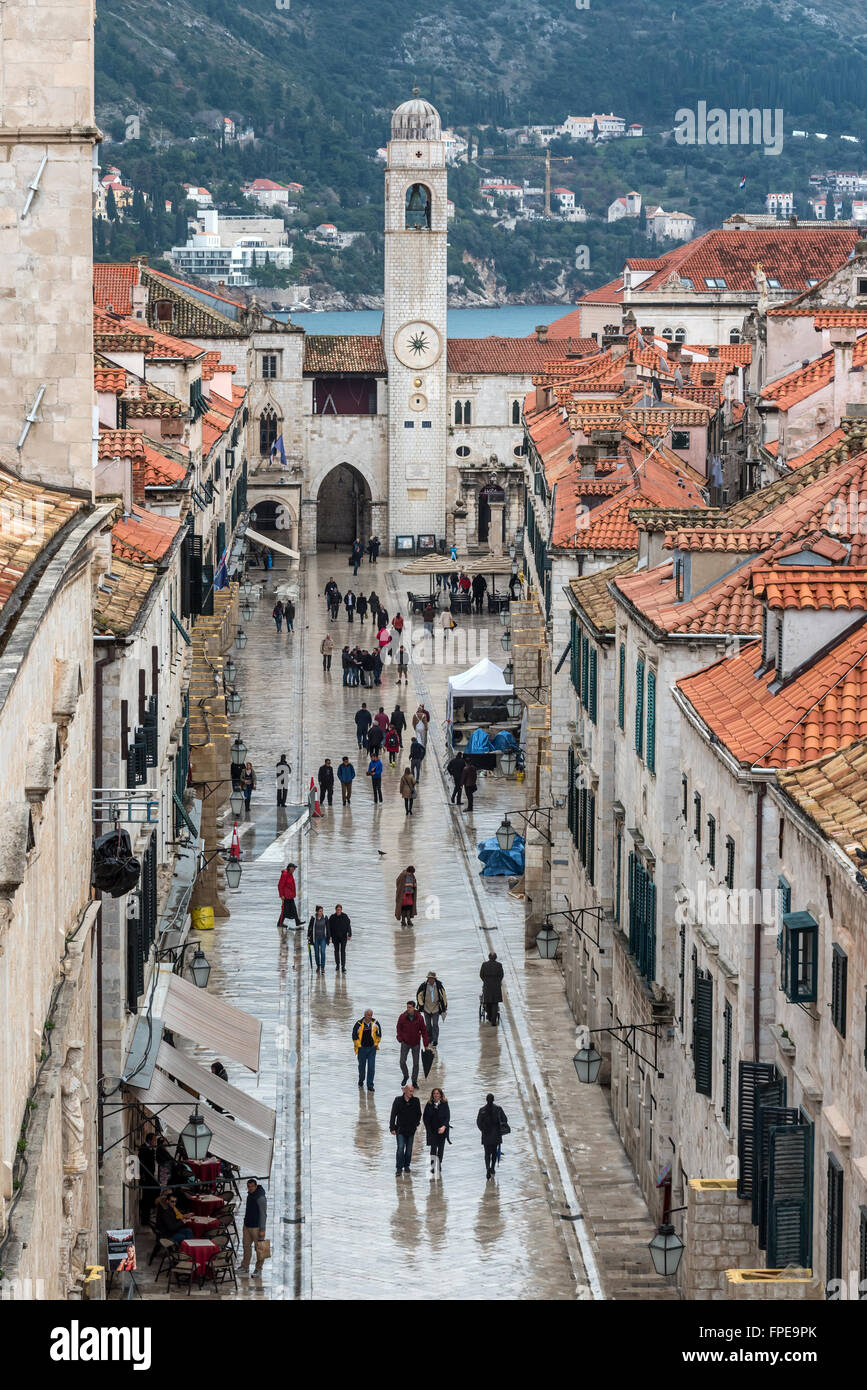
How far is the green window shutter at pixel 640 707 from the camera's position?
3028 centimetres

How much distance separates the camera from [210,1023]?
3152 centimetres

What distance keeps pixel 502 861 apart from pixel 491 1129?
659 inches

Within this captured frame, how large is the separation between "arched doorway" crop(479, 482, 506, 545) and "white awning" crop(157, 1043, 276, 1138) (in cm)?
7092

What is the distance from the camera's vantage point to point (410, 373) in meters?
102

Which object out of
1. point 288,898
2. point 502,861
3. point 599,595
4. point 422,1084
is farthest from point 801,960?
point 502,861

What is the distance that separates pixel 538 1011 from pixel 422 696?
2927 cm

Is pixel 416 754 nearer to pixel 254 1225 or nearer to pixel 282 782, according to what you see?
pixel 282 782

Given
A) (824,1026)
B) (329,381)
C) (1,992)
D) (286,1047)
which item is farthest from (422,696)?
(1,992)

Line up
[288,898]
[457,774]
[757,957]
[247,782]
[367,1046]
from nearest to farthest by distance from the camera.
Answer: [757,957], [367,1046], [288,898], [247,782], [457,774]

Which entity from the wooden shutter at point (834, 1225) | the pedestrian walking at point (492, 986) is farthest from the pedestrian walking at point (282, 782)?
Answer: the wooden shutter at point (834, 1225)

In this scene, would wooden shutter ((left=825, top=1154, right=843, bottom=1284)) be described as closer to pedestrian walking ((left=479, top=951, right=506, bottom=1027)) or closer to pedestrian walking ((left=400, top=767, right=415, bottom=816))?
pedestrian walking ((left=479, top=951, right=506, bottom=1027))

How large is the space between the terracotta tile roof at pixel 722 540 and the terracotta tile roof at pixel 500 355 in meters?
71.8

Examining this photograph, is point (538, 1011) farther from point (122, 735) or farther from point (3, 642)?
point (3, 642)

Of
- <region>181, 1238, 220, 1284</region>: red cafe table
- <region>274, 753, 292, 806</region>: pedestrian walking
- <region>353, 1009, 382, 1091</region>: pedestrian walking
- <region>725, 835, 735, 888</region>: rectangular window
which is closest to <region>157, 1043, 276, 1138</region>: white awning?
<region>353, 1009, 382, 1091</region>: pedestrian walking
